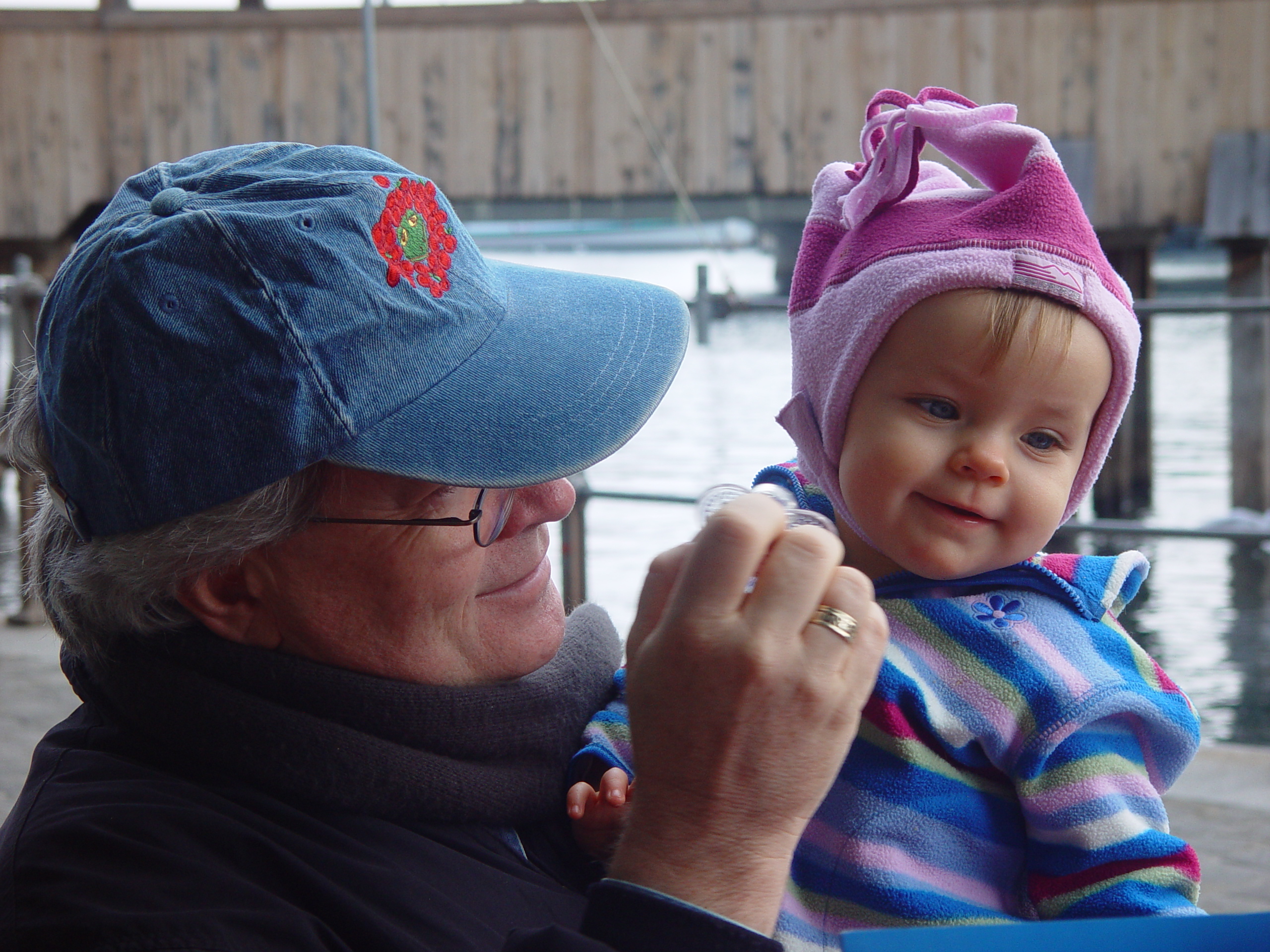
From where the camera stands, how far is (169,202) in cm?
114

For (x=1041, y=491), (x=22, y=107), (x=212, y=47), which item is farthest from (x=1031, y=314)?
(x=22, y=107)

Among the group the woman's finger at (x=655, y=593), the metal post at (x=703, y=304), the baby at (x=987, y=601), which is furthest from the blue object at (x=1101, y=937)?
the metal post at (x=703, y=304)

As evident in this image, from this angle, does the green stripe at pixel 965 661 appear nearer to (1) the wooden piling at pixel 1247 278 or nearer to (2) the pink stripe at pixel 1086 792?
(2) the pink stripe at pixel 1086 792

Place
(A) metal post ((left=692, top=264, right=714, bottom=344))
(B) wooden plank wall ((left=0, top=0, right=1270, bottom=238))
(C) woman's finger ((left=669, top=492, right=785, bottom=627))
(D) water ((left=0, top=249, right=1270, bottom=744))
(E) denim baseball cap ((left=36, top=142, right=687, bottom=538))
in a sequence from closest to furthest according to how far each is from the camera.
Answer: (C) woman's finger ((left=669, top=492, right=785, bottom=627))
(E) denim baseball cap ((left=36, top=142, right=687, bottom=538))
(A) metal post ((left=692, top=264, right=714, bottom=344))
(D) water ((left=0, top=249, right=1270, bottom=744))
(B) wooden plank wall ((left=0, top=0, right=1270, bottom=238))

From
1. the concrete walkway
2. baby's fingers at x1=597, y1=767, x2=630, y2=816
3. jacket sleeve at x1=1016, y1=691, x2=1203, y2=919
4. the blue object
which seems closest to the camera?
the blue object

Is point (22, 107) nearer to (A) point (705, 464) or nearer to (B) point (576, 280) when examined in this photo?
(A) point (705, 464)

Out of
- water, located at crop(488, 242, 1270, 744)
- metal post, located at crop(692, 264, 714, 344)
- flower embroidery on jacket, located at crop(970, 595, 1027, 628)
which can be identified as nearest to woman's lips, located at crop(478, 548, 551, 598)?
flower embroidery on jacket, located at crop(970, 595, 1027, 628)

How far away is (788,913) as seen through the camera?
1328 millimetres

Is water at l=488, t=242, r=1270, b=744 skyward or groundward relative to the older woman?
groundward

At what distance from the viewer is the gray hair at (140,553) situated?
3.76 feet

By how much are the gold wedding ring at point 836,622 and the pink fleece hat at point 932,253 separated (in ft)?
1.30

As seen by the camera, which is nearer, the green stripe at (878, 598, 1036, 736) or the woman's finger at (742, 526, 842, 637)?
the woman's finger at (742, 526, 842, 637)

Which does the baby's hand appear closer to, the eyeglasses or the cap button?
the eyeglasses

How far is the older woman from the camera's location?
1.00 m
